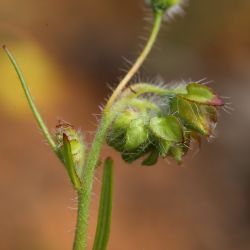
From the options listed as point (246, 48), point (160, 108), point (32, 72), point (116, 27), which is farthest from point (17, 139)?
point (160, 108)

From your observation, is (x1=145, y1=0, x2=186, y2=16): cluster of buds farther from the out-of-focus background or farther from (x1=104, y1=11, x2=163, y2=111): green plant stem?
the out-of-focus background

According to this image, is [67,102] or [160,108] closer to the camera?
[160,108]

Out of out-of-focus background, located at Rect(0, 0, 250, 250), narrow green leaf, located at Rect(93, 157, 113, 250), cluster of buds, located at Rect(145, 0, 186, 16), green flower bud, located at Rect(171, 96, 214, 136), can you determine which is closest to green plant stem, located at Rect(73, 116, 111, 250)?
narrow green leaf, located at Rect(93, 157, 113, 250)

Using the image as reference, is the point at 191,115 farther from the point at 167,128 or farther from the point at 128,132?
the point at 128,132

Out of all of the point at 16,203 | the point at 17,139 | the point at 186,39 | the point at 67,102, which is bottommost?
the point at 16,203

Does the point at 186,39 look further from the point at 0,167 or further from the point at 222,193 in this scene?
the point at 0,167

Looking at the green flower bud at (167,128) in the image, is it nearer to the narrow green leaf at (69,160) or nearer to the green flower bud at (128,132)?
the green flower bud at (128,132)
